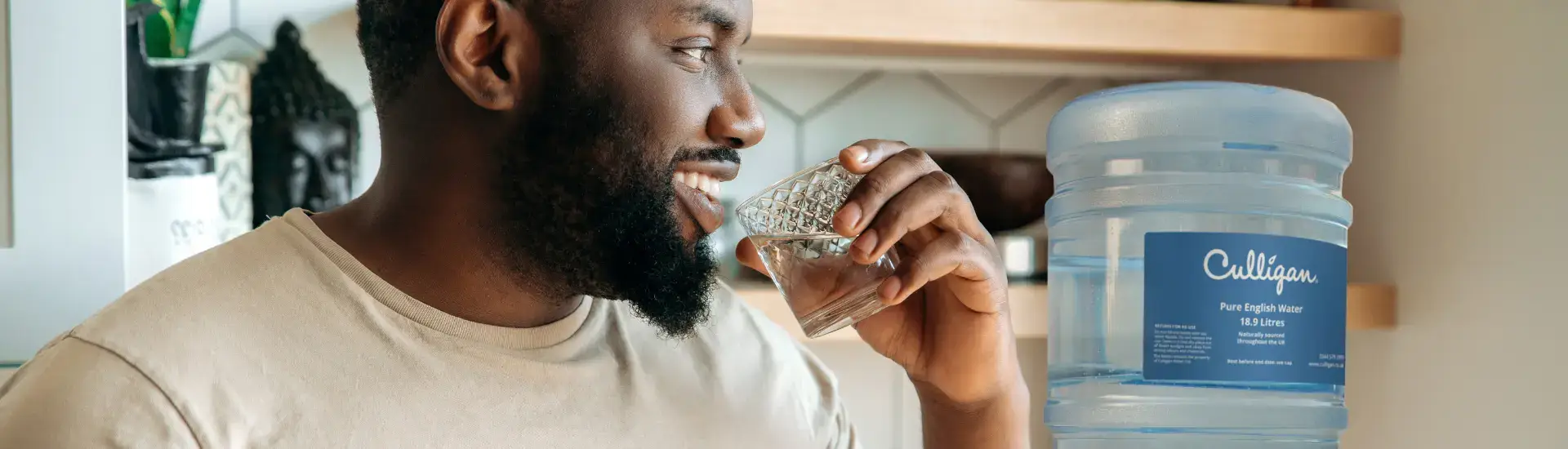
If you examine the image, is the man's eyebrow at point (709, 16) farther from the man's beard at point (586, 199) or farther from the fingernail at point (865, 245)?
the fingernail at point (865, 245)

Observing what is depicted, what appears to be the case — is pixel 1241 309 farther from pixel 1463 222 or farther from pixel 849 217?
pixel 1463 222

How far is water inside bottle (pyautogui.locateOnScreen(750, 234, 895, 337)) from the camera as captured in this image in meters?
0.79

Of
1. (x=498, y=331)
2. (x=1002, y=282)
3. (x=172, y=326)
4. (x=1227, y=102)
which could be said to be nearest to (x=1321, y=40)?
(x=1227, y=102)

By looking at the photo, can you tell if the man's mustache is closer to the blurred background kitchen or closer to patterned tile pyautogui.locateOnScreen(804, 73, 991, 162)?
the blurred background kitchen

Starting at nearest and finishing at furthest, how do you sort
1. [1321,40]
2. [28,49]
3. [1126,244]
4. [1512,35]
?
[28,49], [1126,244], [1512,35], [1321,40]

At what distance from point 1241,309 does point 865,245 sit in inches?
10.5

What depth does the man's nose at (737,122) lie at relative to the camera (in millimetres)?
834

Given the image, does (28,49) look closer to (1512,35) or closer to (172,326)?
(172,326)

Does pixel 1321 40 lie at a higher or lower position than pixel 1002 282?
higher

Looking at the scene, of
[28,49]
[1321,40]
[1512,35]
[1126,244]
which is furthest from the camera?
[1321,40]

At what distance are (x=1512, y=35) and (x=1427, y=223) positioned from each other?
24 centimetres

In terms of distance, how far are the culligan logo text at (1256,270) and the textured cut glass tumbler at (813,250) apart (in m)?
0.22

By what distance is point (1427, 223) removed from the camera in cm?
149

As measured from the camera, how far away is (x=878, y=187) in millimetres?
787
